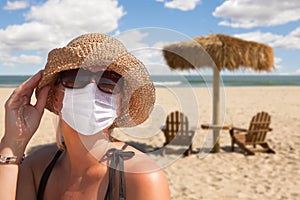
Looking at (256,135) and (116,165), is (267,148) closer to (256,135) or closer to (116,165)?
(256,135)

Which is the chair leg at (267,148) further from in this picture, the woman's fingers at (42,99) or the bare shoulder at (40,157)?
the woman's fingers at (42,99)

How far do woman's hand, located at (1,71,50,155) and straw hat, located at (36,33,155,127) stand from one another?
35 millimetres

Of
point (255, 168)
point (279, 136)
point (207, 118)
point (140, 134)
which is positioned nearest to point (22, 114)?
point (140, 134)

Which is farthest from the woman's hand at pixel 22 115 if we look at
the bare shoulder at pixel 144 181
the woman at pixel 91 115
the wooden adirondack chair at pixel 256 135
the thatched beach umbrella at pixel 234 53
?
the wooden adirondack chair at pixel 256 135

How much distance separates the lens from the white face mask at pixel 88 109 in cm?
104

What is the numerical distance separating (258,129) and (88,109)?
241 inches

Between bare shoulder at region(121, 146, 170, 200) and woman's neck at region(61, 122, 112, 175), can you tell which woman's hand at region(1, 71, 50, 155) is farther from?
bare shoulder at region(121, 146, 170, 200)

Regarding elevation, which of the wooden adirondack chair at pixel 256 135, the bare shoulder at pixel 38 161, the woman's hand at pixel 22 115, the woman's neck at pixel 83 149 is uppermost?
the woman's hand at pixel 22 115

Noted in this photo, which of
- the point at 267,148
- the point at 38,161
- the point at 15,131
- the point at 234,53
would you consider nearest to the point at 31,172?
the point at 38,161

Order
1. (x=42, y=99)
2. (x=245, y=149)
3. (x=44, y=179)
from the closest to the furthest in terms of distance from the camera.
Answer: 1. (x=42, y=99)
2. (x=44, y=179)
3. (x=245, y=149)

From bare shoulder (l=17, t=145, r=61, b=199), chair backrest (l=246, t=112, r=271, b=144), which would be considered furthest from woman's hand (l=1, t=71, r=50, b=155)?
chair backrest (l=246, t=112, r=271, b=144)

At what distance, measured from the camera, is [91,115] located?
104cm

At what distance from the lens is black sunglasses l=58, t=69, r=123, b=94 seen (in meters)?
1.04

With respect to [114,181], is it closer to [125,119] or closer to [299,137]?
[125,119]
